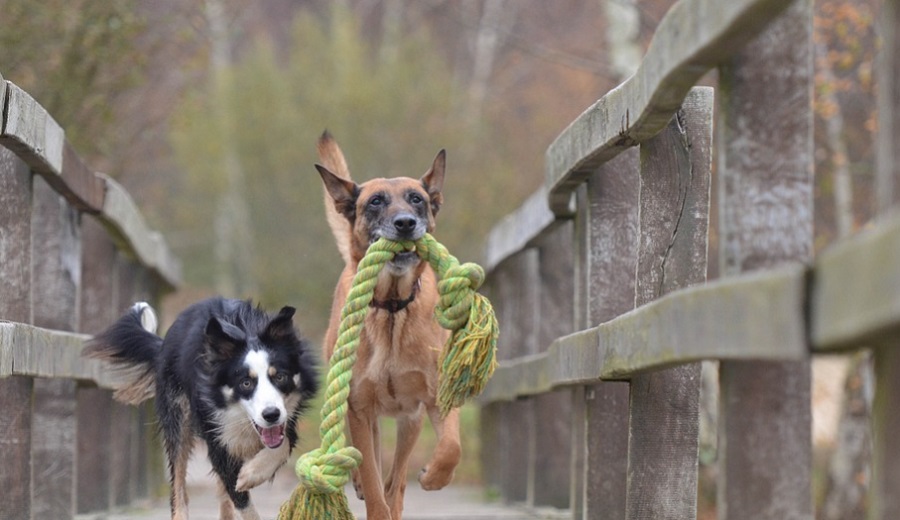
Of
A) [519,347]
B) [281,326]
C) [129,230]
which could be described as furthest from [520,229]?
[281,326]

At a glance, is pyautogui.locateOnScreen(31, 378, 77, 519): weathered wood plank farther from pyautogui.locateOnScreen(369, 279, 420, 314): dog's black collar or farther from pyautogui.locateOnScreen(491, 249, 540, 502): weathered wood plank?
pyautogui.locateOnScreen(491, 249, 540, 502): weathered wood plank

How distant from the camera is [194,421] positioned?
5602 mm

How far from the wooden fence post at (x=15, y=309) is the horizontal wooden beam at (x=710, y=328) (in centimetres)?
201

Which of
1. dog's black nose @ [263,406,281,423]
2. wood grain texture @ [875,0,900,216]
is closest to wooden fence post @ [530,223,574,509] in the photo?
dog's black nose @ [263,406,281,423]

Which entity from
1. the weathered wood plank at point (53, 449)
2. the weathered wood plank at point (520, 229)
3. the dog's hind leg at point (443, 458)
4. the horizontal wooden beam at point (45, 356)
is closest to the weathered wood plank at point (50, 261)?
the horizontal wooden beam at point (45, 356)

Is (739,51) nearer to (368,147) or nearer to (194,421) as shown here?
(194,421)

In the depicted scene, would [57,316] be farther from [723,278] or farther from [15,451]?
[723,278]

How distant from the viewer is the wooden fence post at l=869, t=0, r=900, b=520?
88.6 inches

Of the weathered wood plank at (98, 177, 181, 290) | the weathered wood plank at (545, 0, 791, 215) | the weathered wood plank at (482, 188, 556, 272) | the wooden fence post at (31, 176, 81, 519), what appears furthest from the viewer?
the weathered wood plank at (98, 177, 181, 290)

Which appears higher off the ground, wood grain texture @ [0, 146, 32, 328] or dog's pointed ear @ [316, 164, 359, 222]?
dog's pointed ear @ [316, 164, 359, 222]

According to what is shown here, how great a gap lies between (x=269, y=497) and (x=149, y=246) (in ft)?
5.69

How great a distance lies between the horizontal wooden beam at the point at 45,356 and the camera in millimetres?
4469

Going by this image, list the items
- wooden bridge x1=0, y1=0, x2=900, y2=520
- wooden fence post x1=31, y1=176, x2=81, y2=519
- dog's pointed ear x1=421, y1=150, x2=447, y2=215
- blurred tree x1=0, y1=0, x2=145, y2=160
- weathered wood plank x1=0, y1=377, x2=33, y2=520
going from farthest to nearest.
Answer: blurred tree x1=0, y1=0, x2=145, y2=160
dog's pointed ear x1=421, y1=150, x2=447, y2=215
wooden fence post x1=31, y1=176, x2=81, y2=519
weathered wood plank x1=0, y1=377, x2=33, y2=520
wooden bridge x1=0, y1=0, x2=900, y2=520

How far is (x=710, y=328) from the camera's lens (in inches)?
114
